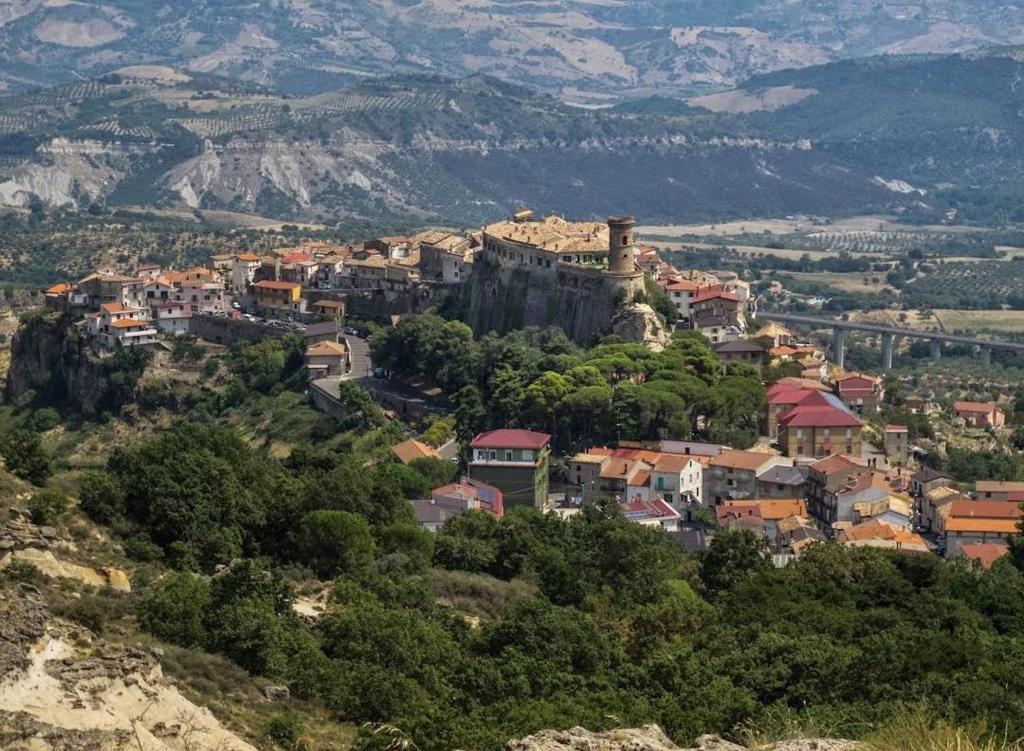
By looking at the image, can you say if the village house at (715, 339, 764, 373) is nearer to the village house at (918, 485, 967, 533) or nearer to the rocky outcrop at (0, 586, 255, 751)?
the village house at (918, 485, 967, 533)

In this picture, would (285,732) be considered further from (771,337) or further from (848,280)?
(848,280)

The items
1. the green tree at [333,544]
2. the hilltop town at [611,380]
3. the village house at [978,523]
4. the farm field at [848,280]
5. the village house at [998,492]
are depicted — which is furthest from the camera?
the farm field at [848,280]

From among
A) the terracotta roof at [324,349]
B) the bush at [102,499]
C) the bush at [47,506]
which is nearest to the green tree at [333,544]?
the bush at [102,499]

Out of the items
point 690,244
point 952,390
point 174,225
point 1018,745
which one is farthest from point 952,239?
point 1018,745

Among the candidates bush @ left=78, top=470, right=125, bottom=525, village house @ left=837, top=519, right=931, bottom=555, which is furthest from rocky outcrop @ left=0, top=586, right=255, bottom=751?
village house @ left=837, top=519, right=931, bottom=555

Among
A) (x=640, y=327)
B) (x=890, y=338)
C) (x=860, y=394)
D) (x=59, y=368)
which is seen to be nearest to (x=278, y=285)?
(x=59, y=368)

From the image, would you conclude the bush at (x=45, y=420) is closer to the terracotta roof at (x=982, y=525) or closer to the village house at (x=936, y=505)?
the village house at (x=936, y=505)

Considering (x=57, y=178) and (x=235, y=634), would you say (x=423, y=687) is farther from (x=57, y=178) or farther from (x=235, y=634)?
(x=57, y=178)
